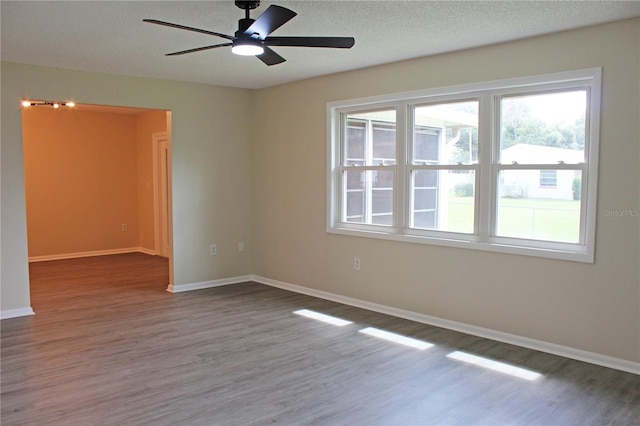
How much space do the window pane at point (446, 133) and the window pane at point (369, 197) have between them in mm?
445

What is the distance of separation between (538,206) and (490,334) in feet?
3.77

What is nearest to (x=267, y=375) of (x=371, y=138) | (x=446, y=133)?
(x=446, y=133)

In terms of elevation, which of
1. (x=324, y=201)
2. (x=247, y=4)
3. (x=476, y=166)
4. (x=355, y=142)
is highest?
(x=247, y=4)

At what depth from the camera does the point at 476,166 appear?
432 centimetres

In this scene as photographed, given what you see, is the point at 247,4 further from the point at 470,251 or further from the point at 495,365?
the point at 495,365

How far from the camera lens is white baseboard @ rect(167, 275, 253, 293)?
5895 mm

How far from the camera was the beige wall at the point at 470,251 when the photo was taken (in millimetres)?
3463

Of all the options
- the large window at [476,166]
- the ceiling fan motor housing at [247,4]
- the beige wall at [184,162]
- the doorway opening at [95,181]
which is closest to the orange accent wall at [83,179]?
the doorway opening at [95,181]

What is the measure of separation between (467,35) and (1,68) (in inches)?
168

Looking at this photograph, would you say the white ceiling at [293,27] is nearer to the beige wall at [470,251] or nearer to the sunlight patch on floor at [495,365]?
the beige wall at [470,251]

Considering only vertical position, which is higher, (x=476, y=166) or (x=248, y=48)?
(x=248, y=48)

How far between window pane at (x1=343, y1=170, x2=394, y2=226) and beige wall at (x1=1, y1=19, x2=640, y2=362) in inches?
11.1

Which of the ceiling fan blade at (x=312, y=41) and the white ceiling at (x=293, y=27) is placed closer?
the ceiling fan blade at (x=312, y=41)

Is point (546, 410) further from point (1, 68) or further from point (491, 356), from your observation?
point (1, 68)
